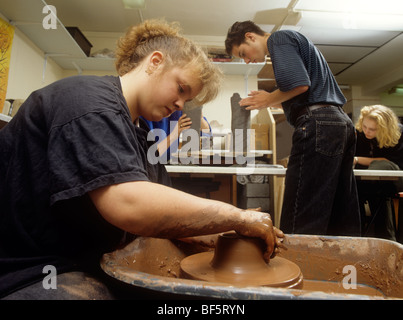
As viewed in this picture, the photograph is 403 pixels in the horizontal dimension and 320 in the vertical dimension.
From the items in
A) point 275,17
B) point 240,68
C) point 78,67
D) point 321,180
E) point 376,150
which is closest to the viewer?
point 321,180

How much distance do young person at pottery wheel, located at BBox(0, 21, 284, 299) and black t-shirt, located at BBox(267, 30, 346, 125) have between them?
1.05 m

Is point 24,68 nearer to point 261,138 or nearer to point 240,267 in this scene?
point 261,138

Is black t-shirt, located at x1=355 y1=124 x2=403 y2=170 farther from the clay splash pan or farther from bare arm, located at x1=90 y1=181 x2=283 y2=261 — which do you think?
bare arm, located at x1=90 y1=181 x2=283 y2=261

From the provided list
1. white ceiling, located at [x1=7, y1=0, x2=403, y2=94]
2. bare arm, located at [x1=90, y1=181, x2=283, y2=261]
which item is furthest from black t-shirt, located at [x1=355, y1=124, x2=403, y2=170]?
bare arm, located at [x1=90, y1=181, x2=283, y2=261]

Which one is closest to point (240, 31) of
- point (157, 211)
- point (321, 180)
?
point (321, 180)

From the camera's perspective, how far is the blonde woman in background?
2.65 m

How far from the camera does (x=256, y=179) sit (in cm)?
314

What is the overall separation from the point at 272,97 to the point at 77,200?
1.40 m

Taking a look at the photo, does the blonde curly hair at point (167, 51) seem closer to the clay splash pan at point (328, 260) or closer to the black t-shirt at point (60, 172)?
the black t-shirt at point (60, 172)

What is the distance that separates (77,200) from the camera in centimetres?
63

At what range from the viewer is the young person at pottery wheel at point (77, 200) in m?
0.59

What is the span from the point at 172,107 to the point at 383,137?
9.29 feet

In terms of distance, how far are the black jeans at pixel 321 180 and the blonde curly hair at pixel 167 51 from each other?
66 cm

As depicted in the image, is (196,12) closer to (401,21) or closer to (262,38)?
(262,38)
